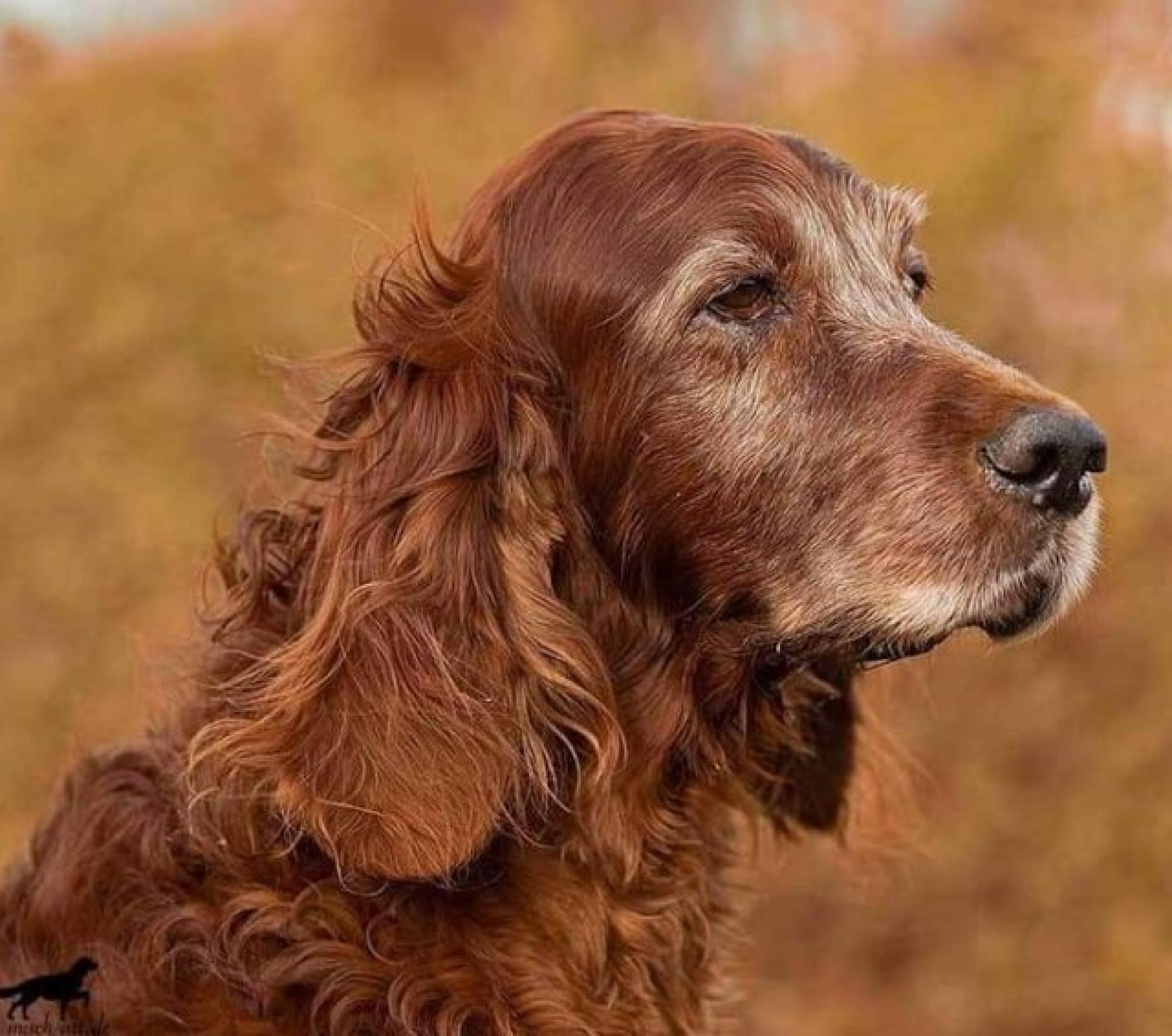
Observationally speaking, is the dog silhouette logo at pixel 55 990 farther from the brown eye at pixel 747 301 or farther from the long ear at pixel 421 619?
the brown eye at pixel 747 301

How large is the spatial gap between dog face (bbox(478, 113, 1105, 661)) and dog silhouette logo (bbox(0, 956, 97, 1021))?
1060 mm

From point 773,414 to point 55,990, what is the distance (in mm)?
1438

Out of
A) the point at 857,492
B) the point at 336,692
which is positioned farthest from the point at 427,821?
the point at 857,492

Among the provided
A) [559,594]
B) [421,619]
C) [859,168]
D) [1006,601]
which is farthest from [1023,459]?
[859,168]

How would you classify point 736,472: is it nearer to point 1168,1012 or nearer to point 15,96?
point 1168,1012

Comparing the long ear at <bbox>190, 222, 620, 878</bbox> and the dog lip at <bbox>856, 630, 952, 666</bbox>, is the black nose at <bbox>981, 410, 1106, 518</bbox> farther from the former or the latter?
the long ear at <bbox>190, 222, 620, 878</bbox>

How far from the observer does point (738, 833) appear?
3432 mm

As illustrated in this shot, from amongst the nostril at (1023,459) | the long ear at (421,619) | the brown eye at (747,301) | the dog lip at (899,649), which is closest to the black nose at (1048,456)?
the nostril at (1023,459)

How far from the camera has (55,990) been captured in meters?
2.84

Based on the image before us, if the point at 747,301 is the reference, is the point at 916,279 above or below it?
above

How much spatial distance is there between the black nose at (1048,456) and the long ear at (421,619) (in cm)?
70

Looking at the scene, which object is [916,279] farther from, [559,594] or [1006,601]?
[559,594]

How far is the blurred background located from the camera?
7230mm

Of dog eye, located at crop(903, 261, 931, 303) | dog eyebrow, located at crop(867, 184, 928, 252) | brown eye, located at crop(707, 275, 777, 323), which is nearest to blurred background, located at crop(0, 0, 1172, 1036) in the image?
dog eye, located at crop(903, 261, 931, 303)
